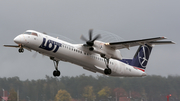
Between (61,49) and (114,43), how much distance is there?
4119 millimetres

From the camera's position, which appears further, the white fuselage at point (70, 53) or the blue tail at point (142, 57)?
the blue tail at point (142, 57)

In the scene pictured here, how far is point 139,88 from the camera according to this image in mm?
32000

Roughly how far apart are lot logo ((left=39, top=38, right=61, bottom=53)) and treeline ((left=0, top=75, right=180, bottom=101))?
967cm

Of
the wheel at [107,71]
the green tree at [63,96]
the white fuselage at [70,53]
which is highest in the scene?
the white fuselage at [70,53]

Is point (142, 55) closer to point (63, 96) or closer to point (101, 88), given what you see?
point (101, 88)

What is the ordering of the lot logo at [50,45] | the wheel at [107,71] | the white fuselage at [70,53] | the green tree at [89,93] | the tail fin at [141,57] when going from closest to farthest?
the white fuselage at [70,53], the lot logo at [50,45], the wheel at [107,71], the tail fin at [141,57], the green tree at [89,93]

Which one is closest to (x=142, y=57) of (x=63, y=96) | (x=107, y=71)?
(x=107, y=71)

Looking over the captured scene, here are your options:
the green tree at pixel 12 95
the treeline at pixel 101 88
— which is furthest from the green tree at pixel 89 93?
the green tree at pixel 12 95

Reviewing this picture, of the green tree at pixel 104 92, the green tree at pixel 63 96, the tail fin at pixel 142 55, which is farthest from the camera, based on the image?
the green tree at pixel 104 92

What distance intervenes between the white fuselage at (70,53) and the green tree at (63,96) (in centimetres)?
661

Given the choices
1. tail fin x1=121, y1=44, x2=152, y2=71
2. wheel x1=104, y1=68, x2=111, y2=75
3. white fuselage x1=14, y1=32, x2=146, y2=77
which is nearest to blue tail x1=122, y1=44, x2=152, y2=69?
tail fin x1=121, y1=44, x2=152, y2=71

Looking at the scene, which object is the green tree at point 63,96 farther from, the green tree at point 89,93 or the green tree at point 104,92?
the green tree at point 104,92

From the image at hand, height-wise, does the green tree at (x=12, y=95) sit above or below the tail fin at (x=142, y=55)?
below

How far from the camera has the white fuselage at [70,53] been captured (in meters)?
21.7
